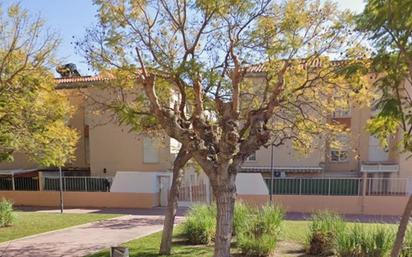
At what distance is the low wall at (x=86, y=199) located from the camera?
2336 cm

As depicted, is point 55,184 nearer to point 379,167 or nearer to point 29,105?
point 29,105

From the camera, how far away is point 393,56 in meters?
6.73

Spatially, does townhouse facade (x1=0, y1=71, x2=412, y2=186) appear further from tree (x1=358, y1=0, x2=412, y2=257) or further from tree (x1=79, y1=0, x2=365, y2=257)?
tree (x1=358, y1=0, x2=412, y2=257)

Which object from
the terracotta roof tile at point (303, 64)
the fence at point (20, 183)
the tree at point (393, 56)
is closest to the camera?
the tree at point (393, 56)

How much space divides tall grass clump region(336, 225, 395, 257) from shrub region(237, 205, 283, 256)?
1709 millimetres

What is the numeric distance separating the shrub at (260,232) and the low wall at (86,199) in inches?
499

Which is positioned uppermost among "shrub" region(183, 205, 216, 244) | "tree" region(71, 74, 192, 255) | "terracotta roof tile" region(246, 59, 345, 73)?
"terracotta roof tile" region(246, 59, 345, 73)

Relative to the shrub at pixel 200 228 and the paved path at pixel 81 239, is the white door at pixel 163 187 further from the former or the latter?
the shrub at pixel 200 228

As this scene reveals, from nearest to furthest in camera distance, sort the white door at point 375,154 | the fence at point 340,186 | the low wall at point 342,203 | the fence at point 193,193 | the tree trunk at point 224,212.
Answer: the tree trunk at point 224,212 → the low wall at point 342,203 → the fence at point 340,186 → the fence at point 193,193 → the white door at point 375,154

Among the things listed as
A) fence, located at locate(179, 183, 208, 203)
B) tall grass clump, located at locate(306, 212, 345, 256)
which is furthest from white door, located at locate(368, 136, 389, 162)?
tall grass clump, located at locate(306, 212, 345, 256)

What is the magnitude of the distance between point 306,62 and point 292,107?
4.73 feet

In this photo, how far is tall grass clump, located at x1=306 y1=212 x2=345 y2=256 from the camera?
9.87 meters

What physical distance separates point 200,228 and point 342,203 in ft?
36.9

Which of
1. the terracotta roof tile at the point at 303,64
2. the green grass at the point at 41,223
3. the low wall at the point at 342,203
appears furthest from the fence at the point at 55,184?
the terracotta roof tile at the point at 303,64
